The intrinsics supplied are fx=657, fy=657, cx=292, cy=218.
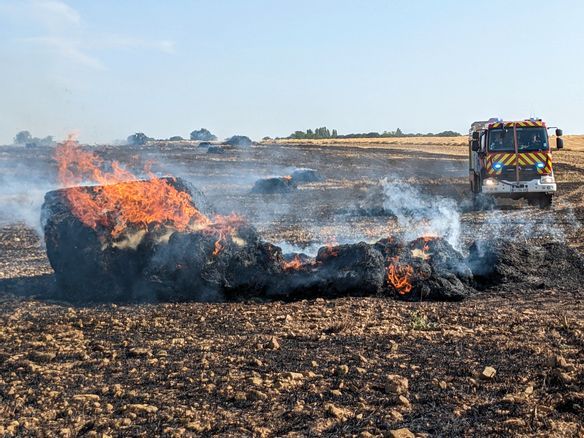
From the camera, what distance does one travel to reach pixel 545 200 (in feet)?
71.1

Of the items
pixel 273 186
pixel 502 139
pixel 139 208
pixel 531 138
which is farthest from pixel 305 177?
pixel 139 208

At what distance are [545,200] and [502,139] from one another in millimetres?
2975

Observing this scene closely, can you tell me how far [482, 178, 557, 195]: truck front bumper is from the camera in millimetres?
20625

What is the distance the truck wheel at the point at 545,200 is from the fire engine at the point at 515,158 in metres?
0.32

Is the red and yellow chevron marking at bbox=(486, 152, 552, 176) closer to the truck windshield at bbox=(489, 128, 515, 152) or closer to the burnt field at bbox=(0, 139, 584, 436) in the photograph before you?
the truck windshield at bbox=(489, 128, 515, 152)

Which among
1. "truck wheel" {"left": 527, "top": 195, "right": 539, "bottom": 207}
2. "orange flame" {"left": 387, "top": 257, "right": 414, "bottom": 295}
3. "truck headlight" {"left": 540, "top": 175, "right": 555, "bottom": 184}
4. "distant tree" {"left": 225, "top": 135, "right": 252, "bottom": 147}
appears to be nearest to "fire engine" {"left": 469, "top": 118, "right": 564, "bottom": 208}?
"truck headlight" {"left": 540, "top": 175, "right": 555, "bottom": 184}

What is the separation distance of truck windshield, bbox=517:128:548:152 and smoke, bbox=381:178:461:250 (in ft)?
9.69

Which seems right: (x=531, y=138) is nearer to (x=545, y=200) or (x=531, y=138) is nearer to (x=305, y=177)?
(x=545, y=200)

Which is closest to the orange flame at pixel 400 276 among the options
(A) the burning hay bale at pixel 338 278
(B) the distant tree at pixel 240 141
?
(A) the burning hay bale at pixel 338 278

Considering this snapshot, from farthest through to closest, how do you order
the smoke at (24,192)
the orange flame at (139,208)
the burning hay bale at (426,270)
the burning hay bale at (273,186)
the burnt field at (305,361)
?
1. the burning hay bale at (273,186)
2. the smoke at (24,192)
3. the orange flame at (139,208)
4. the burning hay bale at (426,270)
5. the burnt field at (305,361)

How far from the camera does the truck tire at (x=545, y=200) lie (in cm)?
2141

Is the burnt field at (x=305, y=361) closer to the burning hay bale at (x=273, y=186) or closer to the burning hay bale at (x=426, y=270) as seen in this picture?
the burning hay bale at (x=426, y=270)

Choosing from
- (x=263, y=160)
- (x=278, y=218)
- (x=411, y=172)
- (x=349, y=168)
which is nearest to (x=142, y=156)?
(x=263, y=160)

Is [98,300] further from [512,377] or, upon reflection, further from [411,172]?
[411,172]
